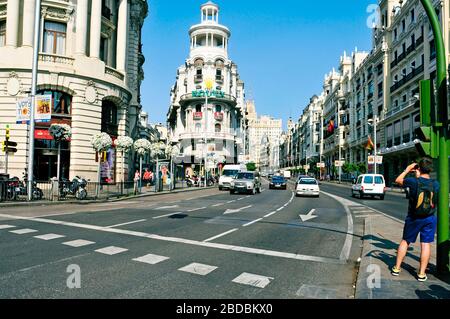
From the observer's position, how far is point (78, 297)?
176 inches

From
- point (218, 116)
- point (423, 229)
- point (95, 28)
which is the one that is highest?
point (95, 28)

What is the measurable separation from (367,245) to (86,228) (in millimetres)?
7794

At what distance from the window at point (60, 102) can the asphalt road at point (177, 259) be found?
1720 centimetres

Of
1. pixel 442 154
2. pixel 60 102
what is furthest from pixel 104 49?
pixel 442 154

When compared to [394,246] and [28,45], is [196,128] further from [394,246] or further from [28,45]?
[394,246]

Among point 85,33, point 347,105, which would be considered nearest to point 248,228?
point 85,33

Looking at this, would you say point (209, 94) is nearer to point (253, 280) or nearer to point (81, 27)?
point (81, 27)

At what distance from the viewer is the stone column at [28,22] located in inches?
1026

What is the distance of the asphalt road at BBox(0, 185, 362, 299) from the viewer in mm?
4848

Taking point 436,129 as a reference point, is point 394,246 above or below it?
below

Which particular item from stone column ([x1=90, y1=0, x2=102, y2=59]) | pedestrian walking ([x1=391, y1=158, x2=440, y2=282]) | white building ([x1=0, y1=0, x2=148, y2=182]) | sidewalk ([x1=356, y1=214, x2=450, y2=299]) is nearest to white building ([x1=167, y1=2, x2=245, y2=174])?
white building ([x1=0, y1=0, x2=148, y2=182])

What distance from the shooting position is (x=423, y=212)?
5199mm

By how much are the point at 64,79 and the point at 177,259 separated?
24521 mm

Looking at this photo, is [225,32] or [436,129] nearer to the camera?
[436,129]
